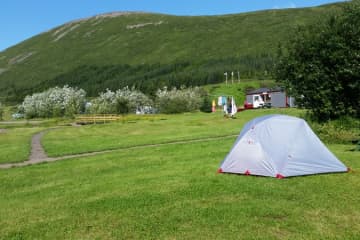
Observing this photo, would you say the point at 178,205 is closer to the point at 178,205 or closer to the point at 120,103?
the point at 178,205

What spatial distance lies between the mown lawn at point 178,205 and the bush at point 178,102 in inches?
2296

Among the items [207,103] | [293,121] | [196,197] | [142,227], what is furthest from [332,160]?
[207,103]

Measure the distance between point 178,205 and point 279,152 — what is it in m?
3.81

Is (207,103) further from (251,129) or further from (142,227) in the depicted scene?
(142,227)

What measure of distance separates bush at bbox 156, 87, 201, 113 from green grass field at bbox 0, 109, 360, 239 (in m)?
58.2

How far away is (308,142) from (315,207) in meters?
3.61

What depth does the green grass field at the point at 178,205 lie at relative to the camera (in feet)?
21.8

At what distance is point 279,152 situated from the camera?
1060cm

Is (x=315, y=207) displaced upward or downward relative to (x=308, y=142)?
downward

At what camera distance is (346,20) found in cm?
1892

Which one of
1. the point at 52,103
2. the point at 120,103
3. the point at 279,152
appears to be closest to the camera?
the point at 279,152

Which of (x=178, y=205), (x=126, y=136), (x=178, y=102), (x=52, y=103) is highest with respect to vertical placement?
(x=52, y=103)

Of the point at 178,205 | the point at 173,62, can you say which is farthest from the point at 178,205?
the point at 173,62

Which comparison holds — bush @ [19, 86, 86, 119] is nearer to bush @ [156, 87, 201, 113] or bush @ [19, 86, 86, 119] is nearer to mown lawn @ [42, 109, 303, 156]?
bush @ [156, 87, 201, 113]
